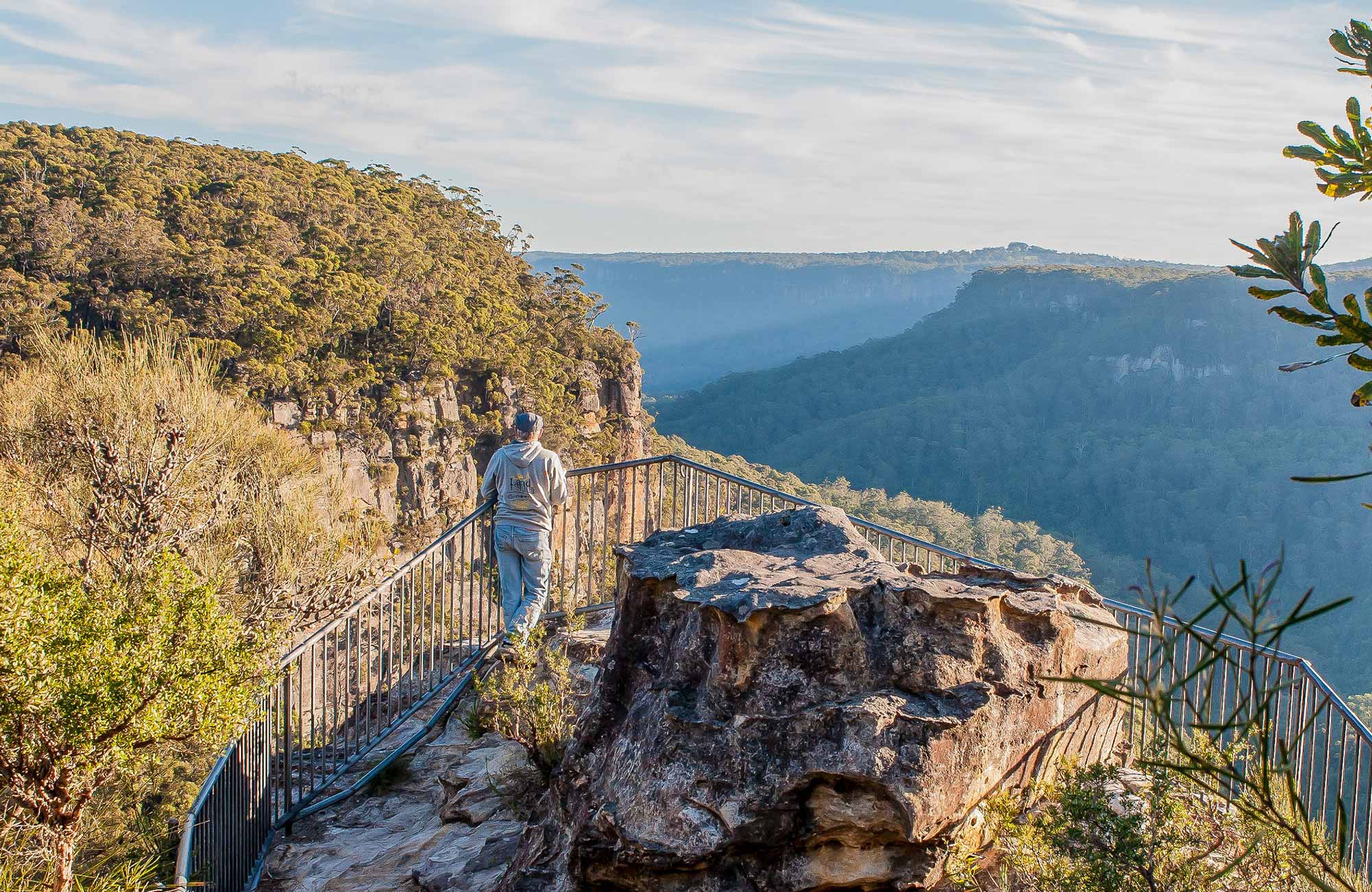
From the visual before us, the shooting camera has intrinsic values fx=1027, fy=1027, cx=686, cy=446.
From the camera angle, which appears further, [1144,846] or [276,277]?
[276,277]

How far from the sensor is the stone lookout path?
5.39 meters

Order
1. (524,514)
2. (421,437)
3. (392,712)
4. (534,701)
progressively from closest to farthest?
(534,701), (392,712), (524,514), (421,437)

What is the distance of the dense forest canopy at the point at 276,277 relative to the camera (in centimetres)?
3281

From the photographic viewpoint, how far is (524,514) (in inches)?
295

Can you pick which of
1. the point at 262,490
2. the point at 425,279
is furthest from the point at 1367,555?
the point at 262,490

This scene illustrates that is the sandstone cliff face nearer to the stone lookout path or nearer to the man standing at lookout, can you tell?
the man standing at lookout

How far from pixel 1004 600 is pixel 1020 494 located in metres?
102

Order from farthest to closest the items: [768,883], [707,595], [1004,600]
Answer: [1004,600] → [707,595] → [768,883]

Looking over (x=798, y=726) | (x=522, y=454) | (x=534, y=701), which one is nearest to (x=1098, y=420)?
(x=522, y=454)

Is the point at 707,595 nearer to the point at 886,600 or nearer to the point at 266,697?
the point at 886,600

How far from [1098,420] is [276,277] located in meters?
97.2

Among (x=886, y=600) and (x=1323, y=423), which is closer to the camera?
(x=886, y=600)

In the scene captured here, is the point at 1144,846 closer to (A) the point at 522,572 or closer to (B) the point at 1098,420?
(A) the point at 522,572

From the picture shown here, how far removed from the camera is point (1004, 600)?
4684 millimetres
